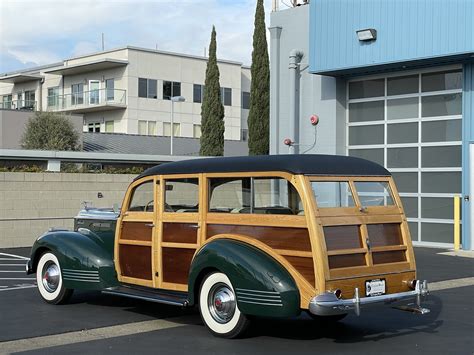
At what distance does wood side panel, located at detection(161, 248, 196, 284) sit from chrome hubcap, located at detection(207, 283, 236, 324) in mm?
565

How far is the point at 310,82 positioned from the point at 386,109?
232cm

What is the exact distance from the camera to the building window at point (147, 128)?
A: 4838 centimetres

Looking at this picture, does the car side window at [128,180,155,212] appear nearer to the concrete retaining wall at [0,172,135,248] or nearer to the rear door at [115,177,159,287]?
the rear door at [115,177,159,287]

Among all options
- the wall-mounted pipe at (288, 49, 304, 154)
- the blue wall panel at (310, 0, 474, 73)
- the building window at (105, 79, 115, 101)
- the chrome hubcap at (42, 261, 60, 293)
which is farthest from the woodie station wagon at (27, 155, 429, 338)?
the building window at (105, 79, 115, 101)

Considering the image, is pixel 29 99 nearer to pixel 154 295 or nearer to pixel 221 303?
pixel 154 295

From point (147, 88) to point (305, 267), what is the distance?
4200 cm

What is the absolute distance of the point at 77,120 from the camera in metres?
41.9

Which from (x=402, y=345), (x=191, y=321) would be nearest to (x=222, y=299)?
(x=191, y=321)

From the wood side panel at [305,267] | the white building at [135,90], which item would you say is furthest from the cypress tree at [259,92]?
the wood side panel at [305,267]

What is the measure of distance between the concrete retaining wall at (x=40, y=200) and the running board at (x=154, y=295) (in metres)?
8.48

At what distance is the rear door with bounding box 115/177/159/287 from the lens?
8508mm

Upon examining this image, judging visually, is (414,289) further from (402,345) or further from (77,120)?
(77,120)

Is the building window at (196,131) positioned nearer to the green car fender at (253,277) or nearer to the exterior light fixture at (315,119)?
the exterior light fixture at (315,119)

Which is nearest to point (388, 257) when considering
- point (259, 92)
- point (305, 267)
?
point (305, 267)
